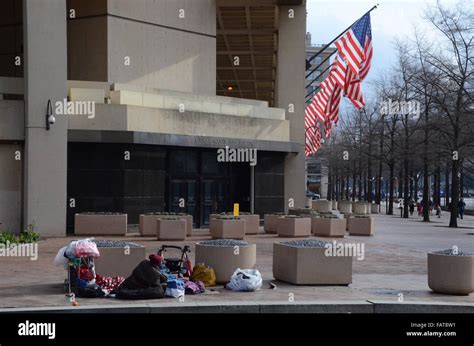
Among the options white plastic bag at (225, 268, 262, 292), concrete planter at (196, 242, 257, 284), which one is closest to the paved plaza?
white plastic bag at (225, 268, 262, 292)

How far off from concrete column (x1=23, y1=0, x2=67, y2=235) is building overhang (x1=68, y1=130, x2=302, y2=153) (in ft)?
5.28

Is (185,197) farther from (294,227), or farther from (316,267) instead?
(316,267)

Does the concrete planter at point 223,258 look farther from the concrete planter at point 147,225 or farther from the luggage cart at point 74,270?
the concrete planter at point 147,225

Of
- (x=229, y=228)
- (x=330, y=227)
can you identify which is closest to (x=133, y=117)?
(x=229, y=228)

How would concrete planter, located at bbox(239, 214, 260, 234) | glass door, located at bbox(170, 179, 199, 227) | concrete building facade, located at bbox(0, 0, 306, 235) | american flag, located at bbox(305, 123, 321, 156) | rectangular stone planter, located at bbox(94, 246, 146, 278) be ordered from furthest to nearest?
american flag, located at bbox(305, 123, 321, 156) → glass door, located at bbox(170, 179, 199, 227) → concrete planter, located at bbox(239, 214, 260, 234) → concrete building facade, located at bbox(0, 0, 306, 235) → rectangular stone planter, located at bbox(94, 246, 146, 278)

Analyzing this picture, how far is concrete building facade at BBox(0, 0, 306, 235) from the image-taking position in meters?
25.4

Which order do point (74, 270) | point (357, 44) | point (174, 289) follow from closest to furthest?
point (174, 289) < point (74, 270) < point (357, 44)

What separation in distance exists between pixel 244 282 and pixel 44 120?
46.4 ft

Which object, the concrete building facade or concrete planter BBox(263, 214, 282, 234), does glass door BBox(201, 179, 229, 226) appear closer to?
the concrete building facade

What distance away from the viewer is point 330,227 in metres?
28.2

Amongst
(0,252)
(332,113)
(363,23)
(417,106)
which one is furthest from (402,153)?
(0,252)

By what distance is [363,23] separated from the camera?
33.1 m

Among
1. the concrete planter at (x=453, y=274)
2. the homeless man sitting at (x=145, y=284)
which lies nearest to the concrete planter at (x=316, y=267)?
the concrete planter at (x=453, y=274)

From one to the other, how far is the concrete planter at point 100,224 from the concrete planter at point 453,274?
1391cm
